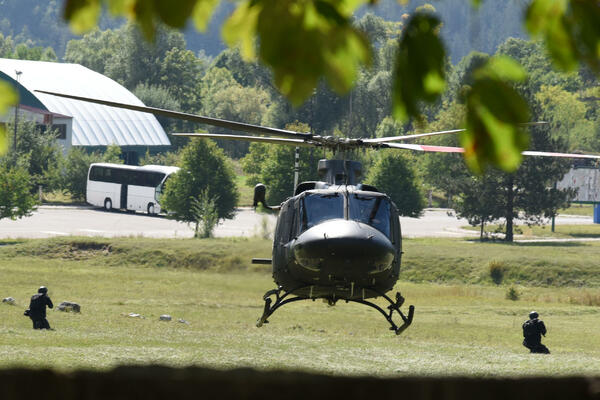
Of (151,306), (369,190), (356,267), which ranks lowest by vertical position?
(151,306)

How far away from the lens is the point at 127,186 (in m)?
62.2

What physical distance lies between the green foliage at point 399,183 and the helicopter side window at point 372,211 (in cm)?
4109

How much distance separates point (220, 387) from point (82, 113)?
288ft

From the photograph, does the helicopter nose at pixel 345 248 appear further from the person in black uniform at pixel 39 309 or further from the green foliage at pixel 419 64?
the green foliage at pixel 419 64

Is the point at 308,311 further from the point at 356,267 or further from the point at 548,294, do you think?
the point at 356,267

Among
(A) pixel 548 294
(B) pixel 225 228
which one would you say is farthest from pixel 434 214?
(A) pixel 548 294

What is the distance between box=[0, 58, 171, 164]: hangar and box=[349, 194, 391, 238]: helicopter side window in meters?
66.5

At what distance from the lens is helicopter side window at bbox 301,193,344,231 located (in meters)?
13.9

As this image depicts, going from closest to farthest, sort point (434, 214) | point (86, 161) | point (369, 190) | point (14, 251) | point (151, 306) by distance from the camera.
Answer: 1. point (369, 190)
2. point (151, 306)
3. point (14, 251)
4. point (86, 161)
5. point (434, 214)

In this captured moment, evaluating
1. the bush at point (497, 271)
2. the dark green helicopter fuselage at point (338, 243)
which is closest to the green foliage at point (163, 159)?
the bush at point (497, 271)

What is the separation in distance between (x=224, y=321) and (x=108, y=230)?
26276 millimetres

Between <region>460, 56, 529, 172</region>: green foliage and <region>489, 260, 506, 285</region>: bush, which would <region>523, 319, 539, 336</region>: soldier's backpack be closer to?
<region>460, 56, 529, 172</region>: green foliage

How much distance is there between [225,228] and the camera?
181 feet

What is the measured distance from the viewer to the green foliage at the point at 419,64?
8.96 feet
